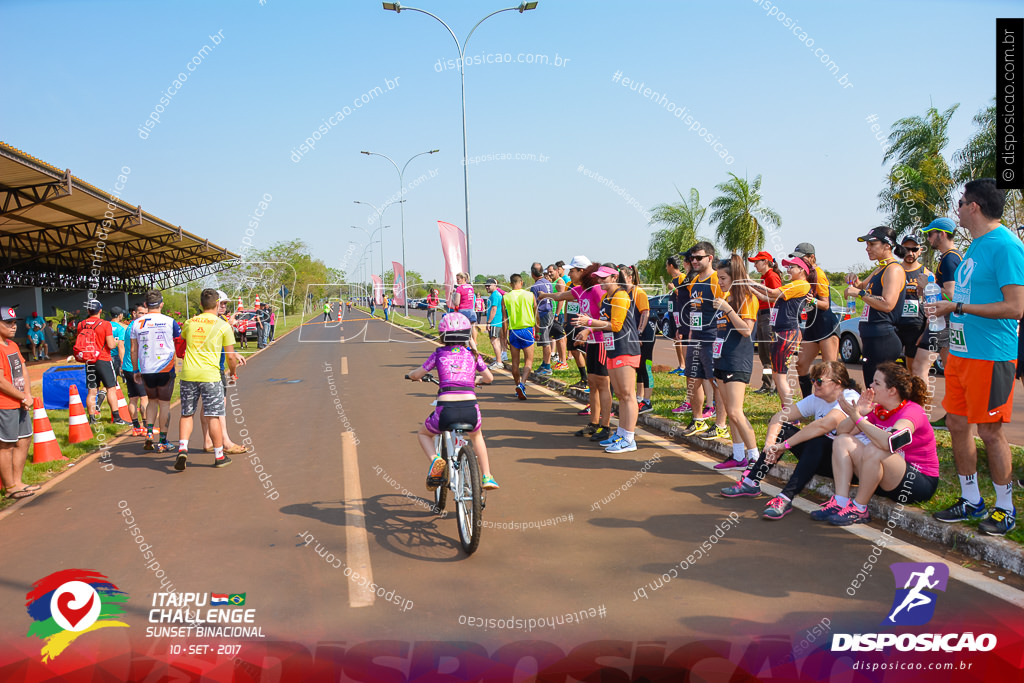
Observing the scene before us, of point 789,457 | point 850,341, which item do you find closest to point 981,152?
point 850,341

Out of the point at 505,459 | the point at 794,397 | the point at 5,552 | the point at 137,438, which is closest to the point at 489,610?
the point at 505,459

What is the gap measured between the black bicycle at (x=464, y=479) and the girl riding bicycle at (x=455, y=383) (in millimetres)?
69

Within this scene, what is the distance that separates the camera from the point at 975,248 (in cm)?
443

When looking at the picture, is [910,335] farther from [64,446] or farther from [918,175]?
[918,175]

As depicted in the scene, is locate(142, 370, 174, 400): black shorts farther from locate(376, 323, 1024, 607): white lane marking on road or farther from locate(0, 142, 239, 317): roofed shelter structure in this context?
locate(0, 142, 239, 317): roofed shelter structure

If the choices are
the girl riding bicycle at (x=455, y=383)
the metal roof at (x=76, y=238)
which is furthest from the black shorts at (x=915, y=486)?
the metal roof at (x=76, y=238)

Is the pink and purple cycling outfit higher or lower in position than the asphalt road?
higher

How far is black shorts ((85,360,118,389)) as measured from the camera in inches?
363

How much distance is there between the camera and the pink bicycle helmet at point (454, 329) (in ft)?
16.7

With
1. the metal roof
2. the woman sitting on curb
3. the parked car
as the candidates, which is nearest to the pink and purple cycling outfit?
the woman sitting on curb

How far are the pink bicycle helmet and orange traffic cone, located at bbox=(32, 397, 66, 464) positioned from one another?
5567mm

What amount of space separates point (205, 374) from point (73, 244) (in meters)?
24.1

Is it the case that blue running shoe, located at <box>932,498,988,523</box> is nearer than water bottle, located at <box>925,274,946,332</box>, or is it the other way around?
blue running shoe, located at <box>932,498,988,523</box>

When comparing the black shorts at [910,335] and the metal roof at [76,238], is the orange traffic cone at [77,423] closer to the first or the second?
the metal roof at [76,238]
